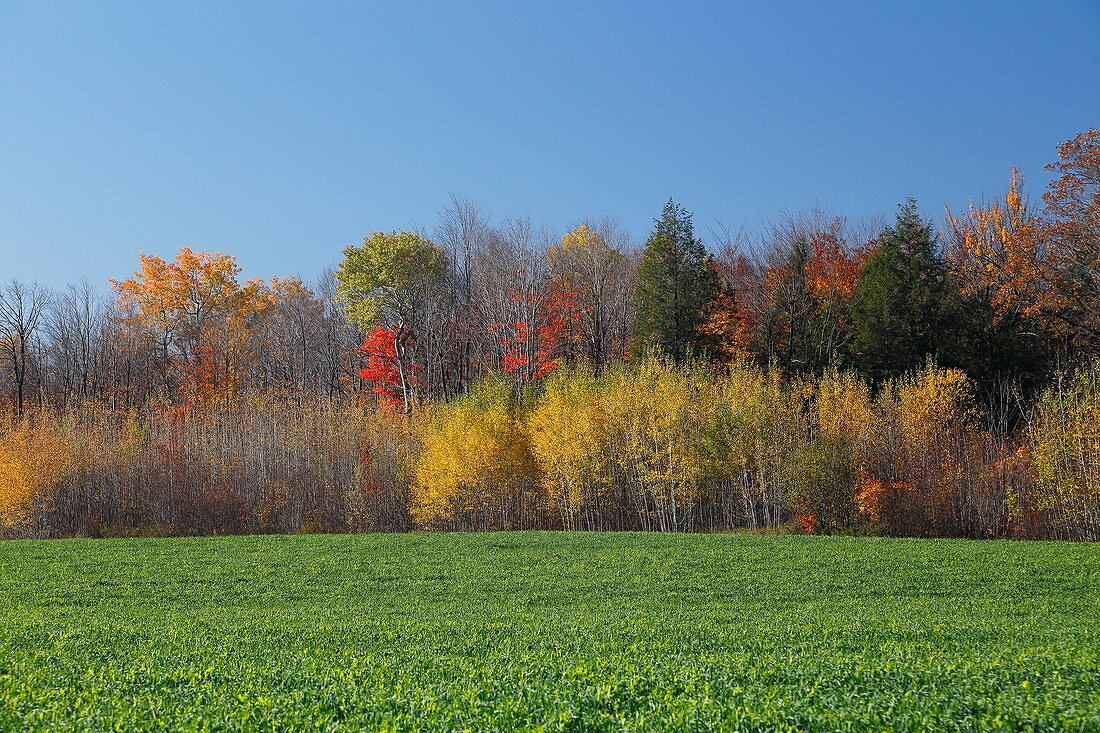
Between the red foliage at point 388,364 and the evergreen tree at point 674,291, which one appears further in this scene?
the red foliage at point 388,364

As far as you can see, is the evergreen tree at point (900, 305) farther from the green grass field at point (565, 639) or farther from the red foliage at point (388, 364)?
the red foliage at point (388, 364)

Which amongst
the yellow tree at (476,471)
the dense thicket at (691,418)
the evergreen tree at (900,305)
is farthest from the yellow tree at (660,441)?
the evergreen tree at (900,305)

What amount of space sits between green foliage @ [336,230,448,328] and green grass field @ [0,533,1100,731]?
27.2m

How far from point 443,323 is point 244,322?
1356cm

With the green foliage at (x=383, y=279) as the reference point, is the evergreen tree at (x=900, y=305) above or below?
below

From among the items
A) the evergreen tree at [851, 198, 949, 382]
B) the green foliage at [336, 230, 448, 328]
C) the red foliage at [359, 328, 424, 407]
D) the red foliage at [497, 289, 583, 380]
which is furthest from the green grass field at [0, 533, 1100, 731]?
the green foliage at [336, 230, 448, 328]

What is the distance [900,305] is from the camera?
37.1 m

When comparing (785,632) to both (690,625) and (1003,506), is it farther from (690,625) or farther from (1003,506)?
(1003,506)

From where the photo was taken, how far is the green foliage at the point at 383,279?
4894 cm

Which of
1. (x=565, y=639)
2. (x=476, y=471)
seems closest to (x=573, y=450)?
(x=476, y=471)

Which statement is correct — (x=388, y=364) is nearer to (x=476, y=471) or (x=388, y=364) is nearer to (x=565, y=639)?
(x=476, y=471)

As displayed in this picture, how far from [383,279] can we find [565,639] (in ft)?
136

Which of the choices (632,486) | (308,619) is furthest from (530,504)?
(308,619)

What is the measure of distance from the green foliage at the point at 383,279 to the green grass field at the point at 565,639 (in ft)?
89.3
